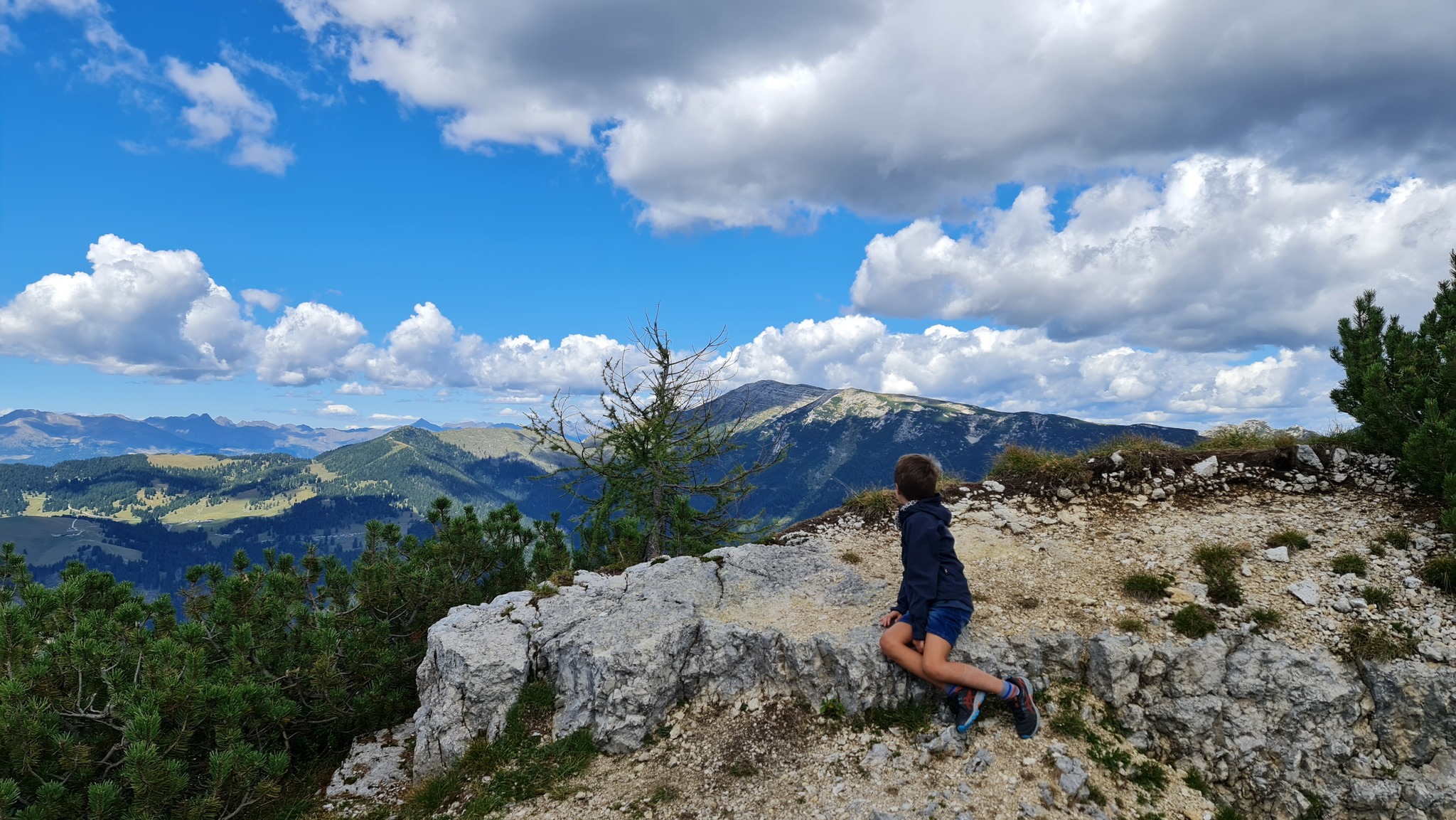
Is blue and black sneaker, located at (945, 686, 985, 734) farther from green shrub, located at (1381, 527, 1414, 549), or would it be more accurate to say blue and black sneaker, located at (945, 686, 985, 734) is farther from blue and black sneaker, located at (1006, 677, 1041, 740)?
green shrub, located at (1381, 527, 1414, 549)

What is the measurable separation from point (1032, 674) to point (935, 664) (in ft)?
6.86

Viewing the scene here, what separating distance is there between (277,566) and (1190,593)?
18121 millimetres

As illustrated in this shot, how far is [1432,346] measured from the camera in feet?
43.2

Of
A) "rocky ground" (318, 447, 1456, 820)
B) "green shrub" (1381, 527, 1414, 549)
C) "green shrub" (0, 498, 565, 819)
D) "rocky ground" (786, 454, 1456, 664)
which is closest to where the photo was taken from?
"green shrub" (0, 498, 565, 819)

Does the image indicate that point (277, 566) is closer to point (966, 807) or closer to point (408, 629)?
point (408, 629)

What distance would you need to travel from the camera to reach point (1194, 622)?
9484 mm

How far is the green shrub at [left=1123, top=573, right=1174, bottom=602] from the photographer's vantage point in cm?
1018

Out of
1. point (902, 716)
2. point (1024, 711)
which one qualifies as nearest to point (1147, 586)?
point (1024, 711)

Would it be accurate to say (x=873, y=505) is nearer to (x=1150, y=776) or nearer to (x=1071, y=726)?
(x=1071, y=726)

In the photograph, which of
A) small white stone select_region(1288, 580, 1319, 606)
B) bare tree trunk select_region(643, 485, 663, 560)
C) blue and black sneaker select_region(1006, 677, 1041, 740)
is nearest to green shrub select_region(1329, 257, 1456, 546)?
small white stone select_region(1288, 580, 1319, 606)

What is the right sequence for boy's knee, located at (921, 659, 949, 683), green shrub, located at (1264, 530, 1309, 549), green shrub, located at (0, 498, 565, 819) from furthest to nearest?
green shrub, located at (1264, 530, 1309, 549), boy's knee, located at (921, 659, 949, 683), green shrub, located at (0, 498, 565, 819)

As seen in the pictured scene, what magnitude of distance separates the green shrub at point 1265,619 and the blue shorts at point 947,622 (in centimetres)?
472

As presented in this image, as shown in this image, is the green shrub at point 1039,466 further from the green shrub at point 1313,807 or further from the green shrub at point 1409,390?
the green shrub at point 1313,807

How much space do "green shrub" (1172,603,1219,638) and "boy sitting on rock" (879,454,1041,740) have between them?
2860 mm
